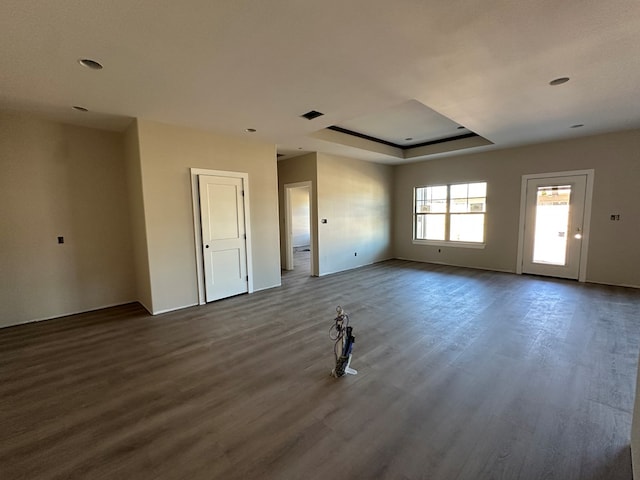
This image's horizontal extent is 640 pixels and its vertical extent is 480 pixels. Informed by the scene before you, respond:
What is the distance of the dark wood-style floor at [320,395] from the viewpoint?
1.63 meters

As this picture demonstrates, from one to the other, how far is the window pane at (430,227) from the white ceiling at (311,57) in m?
3.77

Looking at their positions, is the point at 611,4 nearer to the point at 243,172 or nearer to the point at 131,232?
the point at 243,172

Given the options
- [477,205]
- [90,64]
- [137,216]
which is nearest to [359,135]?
[477,205]

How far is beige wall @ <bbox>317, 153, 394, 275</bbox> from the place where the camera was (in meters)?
6.36

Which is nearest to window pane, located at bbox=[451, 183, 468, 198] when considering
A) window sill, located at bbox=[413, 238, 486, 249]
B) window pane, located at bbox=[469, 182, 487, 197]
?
window pane, located at bbox=[469, 182, 487, 197]

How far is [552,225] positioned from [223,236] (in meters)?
6.49

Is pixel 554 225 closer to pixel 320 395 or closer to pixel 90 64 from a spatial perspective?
pixel 320 395

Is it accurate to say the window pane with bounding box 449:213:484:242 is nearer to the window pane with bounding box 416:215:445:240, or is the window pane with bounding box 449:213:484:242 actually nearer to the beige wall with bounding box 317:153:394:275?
the window pane with bounding box 416:215:445:240

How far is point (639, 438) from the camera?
4.22 ft

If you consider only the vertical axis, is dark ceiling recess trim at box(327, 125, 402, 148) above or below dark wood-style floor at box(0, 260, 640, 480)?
above

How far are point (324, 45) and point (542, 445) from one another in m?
3.16

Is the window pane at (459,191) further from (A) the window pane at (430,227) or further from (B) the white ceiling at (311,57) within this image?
(B) the white ceiling at (311,57)

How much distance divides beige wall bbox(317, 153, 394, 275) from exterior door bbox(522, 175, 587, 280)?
3.32 m

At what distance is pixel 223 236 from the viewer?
185 inches
